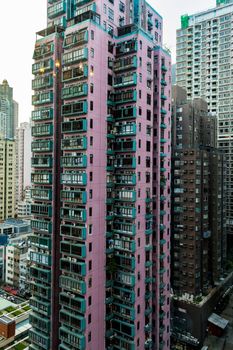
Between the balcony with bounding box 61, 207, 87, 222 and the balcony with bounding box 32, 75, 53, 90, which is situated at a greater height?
the balcony with bounding box 32, 75, 53, 90

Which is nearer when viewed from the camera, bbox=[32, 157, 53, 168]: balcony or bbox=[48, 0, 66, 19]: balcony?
bbox=[32, 157, 53, 168]: balcony

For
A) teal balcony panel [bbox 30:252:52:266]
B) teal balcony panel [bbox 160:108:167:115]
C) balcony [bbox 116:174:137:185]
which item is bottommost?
teal balcony panel [bbox 30:252:52:266]

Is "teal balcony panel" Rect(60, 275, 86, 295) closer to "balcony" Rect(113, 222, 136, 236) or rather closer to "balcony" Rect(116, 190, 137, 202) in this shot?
"balcony" Rect(113, 222, 136, 236)

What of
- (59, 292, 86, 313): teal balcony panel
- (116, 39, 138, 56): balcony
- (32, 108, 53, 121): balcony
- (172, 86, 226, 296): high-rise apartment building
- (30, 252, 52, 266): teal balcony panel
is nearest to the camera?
(59, 292, 86, 313): teal balcony panel

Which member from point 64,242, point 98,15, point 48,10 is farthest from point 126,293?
point 48,10

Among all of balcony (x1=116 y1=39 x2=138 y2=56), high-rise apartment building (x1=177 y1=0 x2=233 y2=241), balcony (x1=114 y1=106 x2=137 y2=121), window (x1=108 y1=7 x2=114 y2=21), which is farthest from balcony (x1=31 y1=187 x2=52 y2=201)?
high-rise apartment building (x1=177 y1=0 x2=233 y2=241)

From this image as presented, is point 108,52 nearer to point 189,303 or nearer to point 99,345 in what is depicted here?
point 99,345
